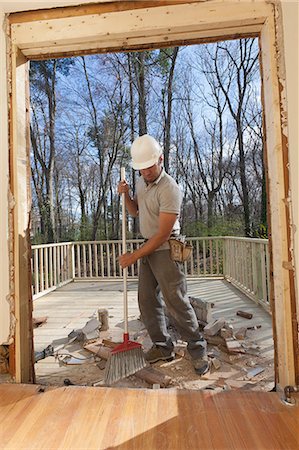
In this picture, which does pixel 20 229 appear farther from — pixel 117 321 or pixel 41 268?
pixel 41 268

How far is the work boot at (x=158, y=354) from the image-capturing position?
2217mm

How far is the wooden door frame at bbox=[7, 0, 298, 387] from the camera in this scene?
1448mm

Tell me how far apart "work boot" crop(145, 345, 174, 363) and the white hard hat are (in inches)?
57.3

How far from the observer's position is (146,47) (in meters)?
1.67

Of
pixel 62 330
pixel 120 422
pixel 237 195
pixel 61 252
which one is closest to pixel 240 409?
pixel 120 422

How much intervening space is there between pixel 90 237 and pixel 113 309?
6.79 m

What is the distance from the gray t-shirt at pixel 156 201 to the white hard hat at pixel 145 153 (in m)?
0.15

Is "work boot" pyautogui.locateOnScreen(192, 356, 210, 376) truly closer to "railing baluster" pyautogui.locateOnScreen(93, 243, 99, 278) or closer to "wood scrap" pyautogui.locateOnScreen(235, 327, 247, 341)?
"wood scrap" pyautogui.locateOnScreen(235, 327, 247, 341)

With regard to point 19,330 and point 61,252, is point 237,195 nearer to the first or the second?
point 61,252

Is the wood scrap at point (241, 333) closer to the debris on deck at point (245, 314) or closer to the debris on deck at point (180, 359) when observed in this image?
the debris on deck at point (180, 359)

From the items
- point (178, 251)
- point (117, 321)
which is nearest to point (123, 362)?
point (178, 251)

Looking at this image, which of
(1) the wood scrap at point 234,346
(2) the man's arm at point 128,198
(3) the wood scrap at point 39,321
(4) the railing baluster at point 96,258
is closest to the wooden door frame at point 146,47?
(2) the man's arm at point 128,198

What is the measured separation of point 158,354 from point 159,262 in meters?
0.77

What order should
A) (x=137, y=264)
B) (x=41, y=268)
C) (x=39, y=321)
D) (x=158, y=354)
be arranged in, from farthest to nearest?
(x=41, y=268) → (x=137, y=264) → (x=39, y=321) → (x=158, y=354)
